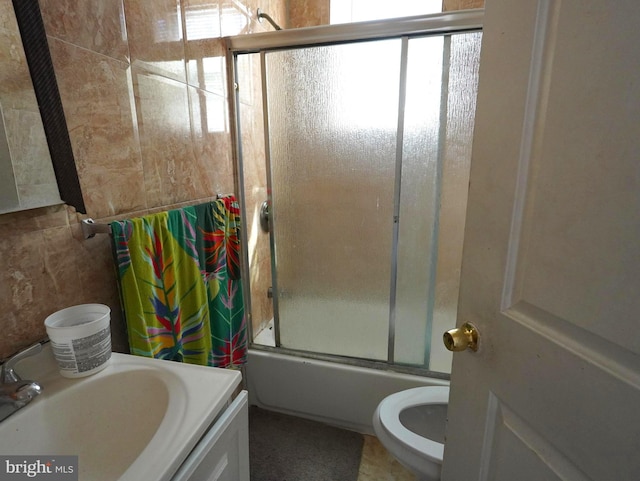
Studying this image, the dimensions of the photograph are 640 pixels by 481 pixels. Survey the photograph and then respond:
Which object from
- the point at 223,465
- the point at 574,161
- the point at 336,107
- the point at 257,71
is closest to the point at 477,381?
the point at 574,161

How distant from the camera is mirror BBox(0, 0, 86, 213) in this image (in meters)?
0.67

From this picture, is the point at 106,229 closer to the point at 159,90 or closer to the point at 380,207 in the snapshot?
the point at 159,90

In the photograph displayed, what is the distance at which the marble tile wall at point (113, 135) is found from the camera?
75 cm

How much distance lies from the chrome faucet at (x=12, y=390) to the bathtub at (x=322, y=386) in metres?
1.17

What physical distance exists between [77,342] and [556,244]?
0.90 metres

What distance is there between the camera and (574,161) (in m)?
0.44

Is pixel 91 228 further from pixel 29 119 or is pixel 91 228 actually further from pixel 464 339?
pixel 464 339

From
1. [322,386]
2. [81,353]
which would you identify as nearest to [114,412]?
[81,353]

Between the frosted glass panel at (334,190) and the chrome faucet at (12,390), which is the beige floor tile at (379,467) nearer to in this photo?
the frosted glass panel at (334,190)

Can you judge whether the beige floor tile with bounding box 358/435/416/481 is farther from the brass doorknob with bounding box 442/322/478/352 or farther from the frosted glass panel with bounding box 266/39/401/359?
the brass doorknob with bounding box 442/322/478/352

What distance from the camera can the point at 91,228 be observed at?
34.1 inches

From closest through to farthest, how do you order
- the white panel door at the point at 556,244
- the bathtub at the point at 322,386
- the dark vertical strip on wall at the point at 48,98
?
the white panel door at the point at 556,244 < the dark vertical strip on wall at the point at 48,98 < the bathtub at the point at 322,386

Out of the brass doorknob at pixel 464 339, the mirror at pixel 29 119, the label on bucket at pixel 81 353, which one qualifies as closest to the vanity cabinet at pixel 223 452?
the label on bucket at pixel 81 353

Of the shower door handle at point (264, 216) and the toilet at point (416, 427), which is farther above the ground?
the shower door handle at point (264, 216)
